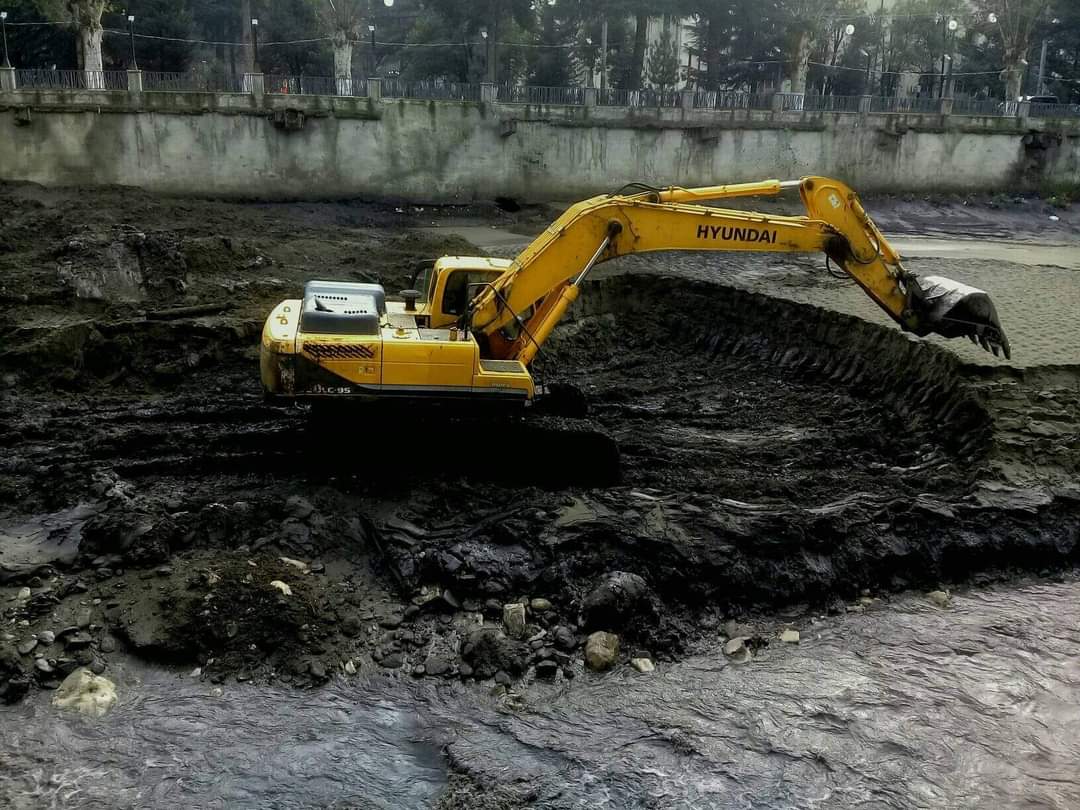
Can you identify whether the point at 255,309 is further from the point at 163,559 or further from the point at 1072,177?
the point at 1072,177

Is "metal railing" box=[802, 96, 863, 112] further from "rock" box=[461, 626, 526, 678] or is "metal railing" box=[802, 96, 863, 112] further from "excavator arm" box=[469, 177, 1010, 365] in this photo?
"rock" box=[461, 626, 526, 678]

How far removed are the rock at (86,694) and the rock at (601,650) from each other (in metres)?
3.36

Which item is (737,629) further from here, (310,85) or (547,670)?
(310,85)

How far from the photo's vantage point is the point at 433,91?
86.9 feet

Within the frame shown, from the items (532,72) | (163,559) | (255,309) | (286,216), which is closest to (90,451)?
(163,559)

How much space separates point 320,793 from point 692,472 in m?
5.10

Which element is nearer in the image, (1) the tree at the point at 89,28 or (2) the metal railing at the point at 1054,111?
(1) the tree at the point at 89,28

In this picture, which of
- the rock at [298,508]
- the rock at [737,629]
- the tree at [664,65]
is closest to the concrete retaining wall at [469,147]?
the tree at [664,65]

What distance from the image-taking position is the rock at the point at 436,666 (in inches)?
275

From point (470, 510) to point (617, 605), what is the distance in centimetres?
196

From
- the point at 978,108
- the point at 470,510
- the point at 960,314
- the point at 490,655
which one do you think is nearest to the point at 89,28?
the point at 470,510

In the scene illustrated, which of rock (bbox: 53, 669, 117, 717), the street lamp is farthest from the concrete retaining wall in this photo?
rock (bbox: 53, 669, 117, 717)

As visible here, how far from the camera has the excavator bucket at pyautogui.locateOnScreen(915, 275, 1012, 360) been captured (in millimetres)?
9539

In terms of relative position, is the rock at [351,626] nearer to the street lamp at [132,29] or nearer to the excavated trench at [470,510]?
the excavated trench at [470,510]
